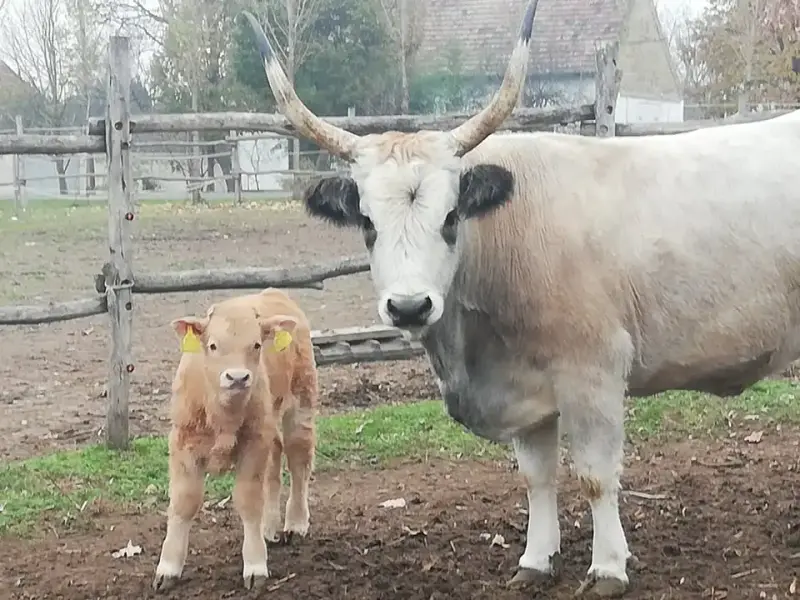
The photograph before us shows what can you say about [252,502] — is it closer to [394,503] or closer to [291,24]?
[394,503]

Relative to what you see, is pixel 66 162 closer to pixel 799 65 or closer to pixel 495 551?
pixel 799 65

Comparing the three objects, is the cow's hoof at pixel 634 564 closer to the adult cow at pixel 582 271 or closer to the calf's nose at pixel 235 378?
the adult cow at pixel 582 271

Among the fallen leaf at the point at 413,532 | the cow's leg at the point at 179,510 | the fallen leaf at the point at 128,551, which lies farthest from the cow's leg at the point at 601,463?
the fallen leaf at the point at 128,551

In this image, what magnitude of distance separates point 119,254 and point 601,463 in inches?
150

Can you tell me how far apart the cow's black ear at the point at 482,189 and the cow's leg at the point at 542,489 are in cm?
122

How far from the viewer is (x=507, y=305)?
15.2ft

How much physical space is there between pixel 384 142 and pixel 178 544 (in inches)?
81.6

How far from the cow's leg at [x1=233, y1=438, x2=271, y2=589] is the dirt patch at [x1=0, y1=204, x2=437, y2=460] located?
2.11 metres

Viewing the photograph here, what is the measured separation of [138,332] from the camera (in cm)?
1065

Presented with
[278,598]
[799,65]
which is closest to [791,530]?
[278,598]

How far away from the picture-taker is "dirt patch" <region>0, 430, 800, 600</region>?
15.8 ft

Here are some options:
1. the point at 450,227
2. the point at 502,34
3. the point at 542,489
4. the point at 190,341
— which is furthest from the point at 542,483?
the point at 502,34

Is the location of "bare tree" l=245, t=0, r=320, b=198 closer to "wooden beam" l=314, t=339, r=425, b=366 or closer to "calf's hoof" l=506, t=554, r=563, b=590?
"wooden beam" l=314, t=339, r=425, b=366

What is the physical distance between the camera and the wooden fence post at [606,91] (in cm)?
868
